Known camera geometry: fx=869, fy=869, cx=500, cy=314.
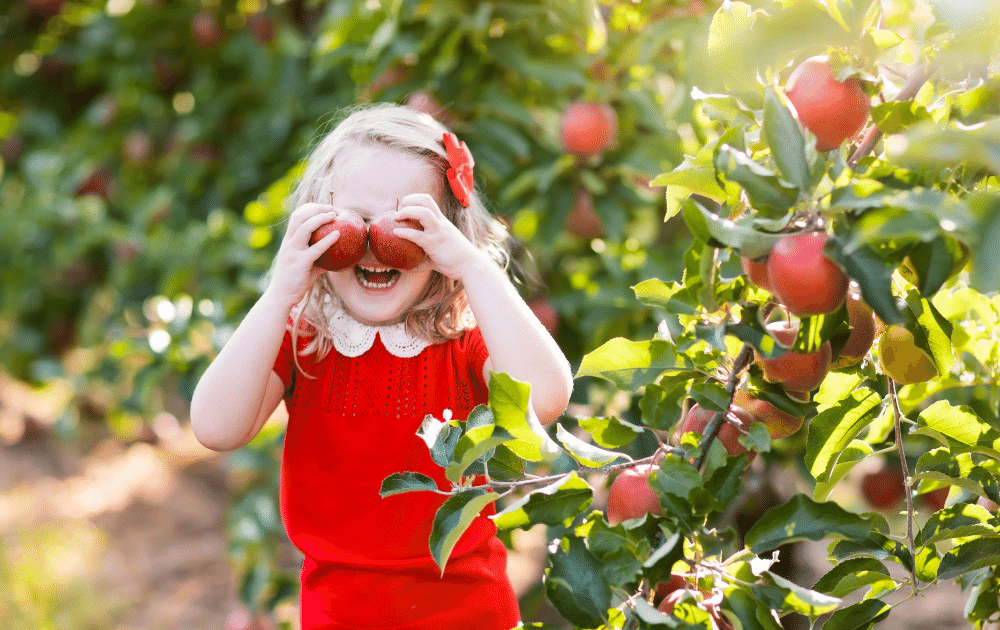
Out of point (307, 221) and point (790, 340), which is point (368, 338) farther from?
point (790, 340)

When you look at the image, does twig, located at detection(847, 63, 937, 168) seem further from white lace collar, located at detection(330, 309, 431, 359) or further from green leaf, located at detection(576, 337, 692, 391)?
white lace collar, located at detection(330, 309, 431, 359)

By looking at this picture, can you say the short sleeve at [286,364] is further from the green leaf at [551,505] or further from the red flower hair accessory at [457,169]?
the green leaf at [551,505]

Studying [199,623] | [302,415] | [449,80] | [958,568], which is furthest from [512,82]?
[199,623]

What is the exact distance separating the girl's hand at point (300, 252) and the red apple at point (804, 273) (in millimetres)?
450

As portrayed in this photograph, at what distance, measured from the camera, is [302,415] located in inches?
39.9

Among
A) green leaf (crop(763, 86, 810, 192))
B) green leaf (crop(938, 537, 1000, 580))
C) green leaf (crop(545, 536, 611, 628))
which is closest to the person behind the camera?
green leaf (crop(763, 86, 810, 192))

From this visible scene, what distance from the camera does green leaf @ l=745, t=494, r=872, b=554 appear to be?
622 millimetres

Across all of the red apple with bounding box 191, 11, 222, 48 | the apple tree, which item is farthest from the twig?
the red apple with bounding box 191, 11, 222, 48

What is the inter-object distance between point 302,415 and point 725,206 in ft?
1.81

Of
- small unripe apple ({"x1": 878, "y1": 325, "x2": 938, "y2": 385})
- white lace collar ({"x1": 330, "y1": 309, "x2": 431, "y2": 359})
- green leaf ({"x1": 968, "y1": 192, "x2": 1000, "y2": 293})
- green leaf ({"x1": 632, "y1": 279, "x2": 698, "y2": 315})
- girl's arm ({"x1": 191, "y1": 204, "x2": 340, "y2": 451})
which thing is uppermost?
green leaf ({"x1": 968, "y1": 192, "x2": 1000, "y2": 293})

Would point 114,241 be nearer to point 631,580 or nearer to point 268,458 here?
point 268,458

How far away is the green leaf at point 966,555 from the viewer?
2.42ft

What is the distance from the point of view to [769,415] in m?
0.72

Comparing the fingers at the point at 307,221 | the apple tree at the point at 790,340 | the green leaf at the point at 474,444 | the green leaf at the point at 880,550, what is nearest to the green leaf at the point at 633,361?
the apple tree at the point at 790,340
